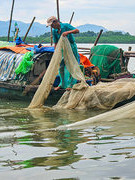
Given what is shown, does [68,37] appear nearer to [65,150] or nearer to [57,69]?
[57,69]

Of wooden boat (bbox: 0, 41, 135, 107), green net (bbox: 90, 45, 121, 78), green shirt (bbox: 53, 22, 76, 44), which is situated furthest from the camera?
green net (bbox: 90, 45, 121, 78)

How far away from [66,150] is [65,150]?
0.04 ft

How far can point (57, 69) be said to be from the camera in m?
8.31

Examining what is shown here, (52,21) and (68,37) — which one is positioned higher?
→ (52,21)

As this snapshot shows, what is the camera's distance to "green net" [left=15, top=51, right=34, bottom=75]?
10.3 metres

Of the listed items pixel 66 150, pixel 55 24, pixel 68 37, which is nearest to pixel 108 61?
pixel 68 37

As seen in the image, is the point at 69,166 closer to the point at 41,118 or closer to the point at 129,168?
the point at 129,168

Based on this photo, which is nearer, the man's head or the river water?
the river water

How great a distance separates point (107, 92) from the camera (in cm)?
824

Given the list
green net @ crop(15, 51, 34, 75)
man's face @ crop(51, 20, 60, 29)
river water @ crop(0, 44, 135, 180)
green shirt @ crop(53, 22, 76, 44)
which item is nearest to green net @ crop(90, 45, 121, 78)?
green net @ crop(15, 51, 34, 75)

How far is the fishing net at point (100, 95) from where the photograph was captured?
320 inches

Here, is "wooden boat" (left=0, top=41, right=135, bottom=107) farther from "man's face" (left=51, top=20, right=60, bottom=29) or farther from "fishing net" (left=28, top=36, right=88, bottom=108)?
"man's face" (left=51, top=20, right=60, bottom=29)

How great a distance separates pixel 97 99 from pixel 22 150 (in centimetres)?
387

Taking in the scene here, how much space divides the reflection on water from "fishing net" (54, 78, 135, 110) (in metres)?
1.40
